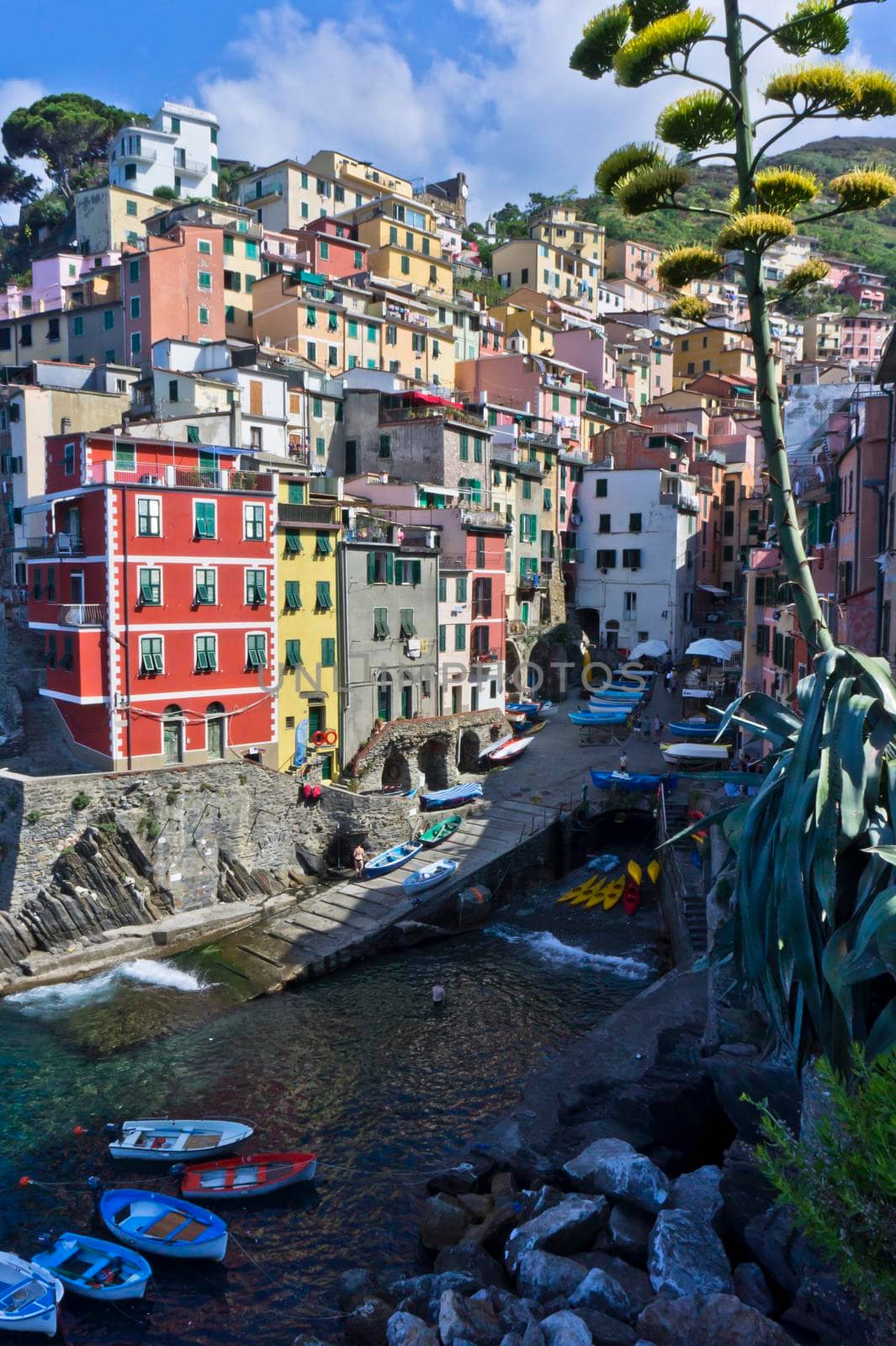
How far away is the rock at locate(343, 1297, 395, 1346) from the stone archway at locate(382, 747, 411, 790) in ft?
93.8

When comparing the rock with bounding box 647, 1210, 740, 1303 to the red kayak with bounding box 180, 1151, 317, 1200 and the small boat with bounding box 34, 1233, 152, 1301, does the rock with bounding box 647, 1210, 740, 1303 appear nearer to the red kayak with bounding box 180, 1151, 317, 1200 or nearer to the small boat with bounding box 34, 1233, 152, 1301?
the red kayak with bounding box 180, 1151, 317, 1200

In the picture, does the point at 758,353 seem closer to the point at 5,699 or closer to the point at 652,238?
the point at 5,699

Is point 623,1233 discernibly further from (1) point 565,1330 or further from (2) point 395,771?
(2) point 395,771

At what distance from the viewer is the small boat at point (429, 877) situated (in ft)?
118

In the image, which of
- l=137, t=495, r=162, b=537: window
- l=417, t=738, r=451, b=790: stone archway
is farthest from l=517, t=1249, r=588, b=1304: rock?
l=417, t=738, r=451, b=790: stone archway

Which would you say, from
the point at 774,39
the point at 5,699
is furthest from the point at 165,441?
the point at 774,39

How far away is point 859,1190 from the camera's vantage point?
27.7 ft

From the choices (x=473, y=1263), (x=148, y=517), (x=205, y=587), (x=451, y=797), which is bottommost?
(x=473, y=1263)

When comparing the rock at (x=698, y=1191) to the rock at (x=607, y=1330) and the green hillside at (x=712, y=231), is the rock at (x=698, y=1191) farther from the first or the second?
the green hillside at (x=712, y=231)

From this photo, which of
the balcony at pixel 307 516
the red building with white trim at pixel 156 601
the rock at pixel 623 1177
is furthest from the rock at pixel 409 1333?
the balcony at pixel 307 516

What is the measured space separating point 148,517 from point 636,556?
122 ft

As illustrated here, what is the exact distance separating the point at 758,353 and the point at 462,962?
2705 centimetres

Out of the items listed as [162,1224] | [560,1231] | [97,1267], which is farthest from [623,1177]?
[97,1267]

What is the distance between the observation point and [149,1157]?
2173 centimetres
